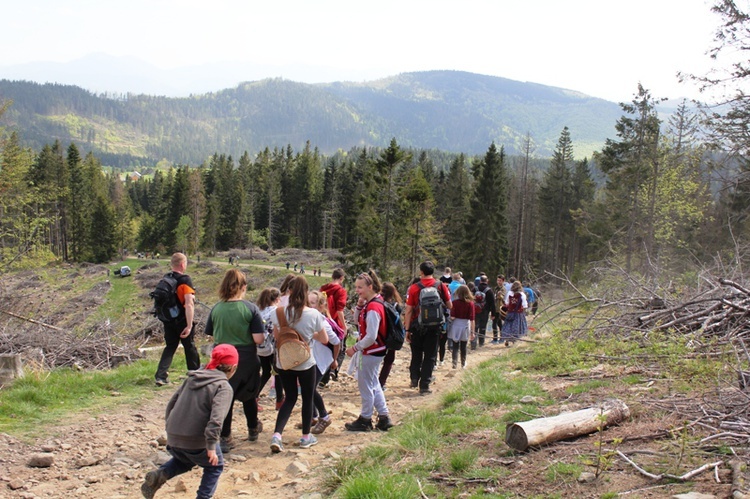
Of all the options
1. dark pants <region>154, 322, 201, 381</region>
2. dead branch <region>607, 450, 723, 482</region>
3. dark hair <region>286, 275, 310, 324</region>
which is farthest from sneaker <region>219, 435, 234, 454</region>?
dead branch <region>607, 450, 723, 482</region>

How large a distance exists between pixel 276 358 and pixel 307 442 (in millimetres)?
1026

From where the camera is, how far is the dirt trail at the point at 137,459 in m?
4.96

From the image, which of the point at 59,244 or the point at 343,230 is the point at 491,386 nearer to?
the point at 343,230

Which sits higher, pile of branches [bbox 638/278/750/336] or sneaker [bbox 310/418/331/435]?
pile of branches [bbox 638/278/750/336]

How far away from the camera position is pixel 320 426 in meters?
6.63

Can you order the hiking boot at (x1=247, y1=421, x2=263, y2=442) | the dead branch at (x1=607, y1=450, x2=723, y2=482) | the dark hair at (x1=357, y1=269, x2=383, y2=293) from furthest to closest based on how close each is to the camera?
the dark hair at (x1=357, y1=269, x2=383, y2=293)
the hiking boot at (x1=247, y1=421, x2=263, y2=442)
the dead branch at (x1=607, y1=450, x2=723, y2=482)

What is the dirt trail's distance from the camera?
4957 millimetres

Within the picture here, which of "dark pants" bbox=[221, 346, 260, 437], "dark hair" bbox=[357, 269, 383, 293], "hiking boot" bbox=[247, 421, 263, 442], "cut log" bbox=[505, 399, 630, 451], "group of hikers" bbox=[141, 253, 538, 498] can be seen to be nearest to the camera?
"group of hikers" bbox=[141, 253, 538, 498]

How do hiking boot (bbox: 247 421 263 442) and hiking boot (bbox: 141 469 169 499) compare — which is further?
hiking boot (bbox: 247 421 263 442)

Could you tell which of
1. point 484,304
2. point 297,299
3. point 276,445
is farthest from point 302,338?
point 484,304

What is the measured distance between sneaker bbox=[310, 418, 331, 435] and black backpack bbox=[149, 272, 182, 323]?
2648mm

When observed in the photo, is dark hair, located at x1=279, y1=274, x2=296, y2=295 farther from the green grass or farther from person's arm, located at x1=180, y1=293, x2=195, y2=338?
the green grass

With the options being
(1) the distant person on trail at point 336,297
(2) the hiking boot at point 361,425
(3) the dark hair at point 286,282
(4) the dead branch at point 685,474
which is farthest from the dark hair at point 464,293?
(4) the dead branch at point 685,474

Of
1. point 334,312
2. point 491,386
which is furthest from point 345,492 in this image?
point 334,312
